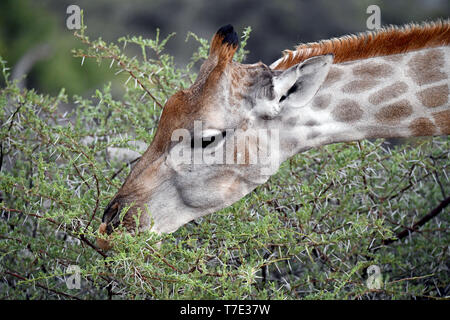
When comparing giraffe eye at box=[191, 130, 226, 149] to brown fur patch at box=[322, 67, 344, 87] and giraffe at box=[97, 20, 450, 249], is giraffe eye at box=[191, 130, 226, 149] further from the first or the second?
brown fur patch at box=[322, 67, 344, 87]

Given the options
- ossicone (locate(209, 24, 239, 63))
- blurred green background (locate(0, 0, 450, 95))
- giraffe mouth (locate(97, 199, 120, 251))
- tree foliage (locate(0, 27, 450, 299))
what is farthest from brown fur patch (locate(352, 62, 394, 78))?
blurred green background (locate(0, 0, 450, 95))

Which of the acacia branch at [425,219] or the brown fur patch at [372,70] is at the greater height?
the brown fur patch at [372,70]

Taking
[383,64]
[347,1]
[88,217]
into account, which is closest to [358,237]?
[383,64]

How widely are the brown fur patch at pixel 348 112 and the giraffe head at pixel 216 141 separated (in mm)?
228

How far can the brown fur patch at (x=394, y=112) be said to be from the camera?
3457 millimetres

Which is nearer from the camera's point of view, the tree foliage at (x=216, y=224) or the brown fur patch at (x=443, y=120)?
the tree foliage at (x=216, y=224)

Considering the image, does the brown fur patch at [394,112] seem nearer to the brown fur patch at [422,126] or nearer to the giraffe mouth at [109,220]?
the brown fur patch at [422,126]

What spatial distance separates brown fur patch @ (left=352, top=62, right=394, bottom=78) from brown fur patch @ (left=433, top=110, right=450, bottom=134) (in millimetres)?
377

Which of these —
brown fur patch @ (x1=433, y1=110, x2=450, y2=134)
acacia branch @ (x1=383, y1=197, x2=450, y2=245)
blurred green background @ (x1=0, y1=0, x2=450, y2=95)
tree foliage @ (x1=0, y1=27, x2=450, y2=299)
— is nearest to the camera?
tree foliage @ (x1=0, y1=27, x2=450, y2=299)

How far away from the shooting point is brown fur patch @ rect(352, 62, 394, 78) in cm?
352

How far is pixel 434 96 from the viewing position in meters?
3.45

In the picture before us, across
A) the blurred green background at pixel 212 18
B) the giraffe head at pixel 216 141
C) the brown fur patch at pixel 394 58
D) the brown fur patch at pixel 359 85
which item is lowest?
the giraffe head at pixel 216 141

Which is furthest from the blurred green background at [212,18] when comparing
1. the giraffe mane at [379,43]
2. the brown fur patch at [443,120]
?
the brown fur patch at [443,120]

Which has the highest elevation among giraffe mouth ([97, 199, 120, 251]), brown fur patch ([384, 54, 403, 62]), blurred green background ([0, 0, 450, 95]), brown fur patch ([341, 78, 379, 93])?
blurred green background ([0, 0, 450, 95])
